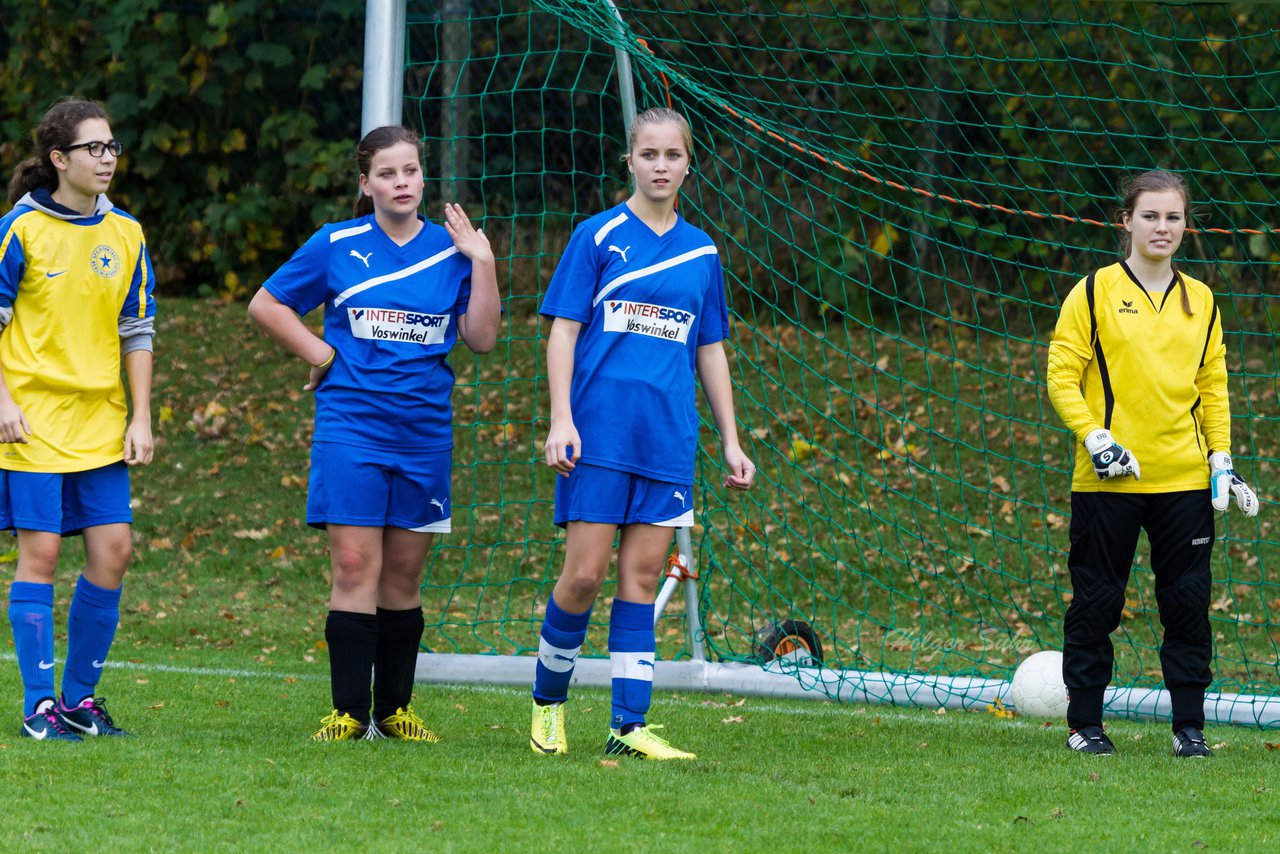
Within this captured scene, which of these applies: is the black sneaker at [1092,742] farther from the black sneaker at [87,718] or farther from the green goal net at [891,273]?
the black sneaker at [87,718]

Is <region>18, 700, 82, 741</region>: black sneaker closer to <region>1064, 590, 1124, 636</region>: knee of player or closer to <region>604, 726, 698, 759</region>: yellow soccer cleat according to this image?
<region>604, 726, 698, 759</region>: yellow soccer cleat

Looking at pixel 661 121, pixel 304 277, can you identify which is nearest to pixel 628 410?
pixel 661 121

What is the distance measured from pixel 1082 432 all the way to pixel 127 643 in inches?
177

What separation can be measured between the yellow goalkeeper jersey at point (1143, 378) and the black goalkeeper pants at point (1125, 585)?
6 cm

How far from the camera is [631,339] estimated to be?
14.3 feet

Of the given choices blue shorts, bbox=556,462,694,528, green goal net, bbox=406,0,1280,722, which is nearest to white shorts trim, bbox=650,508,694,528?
blue shorts, bbox=556,462,694,528

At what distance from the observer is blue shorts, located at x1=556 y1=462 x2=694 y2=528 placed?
4.31 metres

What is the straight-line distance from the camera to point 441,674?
6.12 m

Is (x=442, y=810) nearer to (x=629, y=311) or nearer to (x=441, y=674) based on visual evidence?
(x=629, y=311)

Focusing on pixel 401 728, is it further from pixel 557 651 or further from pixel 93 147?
pixel 93 147

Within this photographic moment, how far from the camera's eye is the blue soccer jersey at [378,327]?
450 cm

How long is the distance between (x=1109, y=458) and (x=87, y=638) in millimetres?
2887

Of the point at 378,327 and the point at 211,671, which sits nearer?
the point at 378,327

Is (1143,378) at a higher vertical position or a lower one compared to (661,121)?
lower
